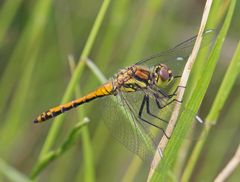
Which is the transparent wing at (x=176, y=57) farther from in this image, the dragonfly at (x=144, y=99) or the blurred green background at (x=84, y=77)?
the blurred green background at (x=84, y=77)

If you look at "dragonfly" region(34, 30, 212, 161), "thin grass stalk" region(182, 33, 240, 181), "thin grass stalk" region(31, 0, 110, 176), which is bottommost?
"thin grass stalk" region(182, 33, 240, 181)

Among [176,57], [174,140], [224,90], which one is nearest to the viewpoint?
[174,140]

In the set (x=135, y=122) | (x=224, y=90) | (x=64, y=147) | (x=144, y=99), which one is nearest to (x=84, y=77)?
(x=144, y=99)

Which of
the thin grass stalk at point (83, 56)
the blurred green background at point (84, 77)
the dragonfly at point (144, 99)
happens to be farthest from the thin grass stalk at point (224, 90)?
the blurred green background at point (84, 77)

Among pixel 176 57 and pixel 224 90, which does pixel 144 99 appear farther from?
pixel 224 90

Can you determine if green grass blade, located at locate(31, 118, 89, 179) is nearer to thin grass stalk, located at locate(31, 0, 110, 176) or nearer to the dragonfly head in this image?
thin grass stalk, located at locate(31, 0, 110, 176)

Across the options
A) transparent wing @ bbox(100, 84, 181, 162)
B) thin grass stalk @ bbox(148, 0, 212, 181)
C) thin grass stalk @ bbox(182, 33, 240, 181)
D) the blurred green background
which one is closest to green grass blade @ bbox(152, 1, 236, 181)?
thin grass stalk @ bbox(148, 0, 212, 181)

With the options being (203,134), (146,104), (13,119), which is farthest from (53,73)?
(203,134)

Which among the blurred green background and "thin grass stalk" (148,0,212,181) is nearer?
"thin grass stalk" (148,0,212,181)
